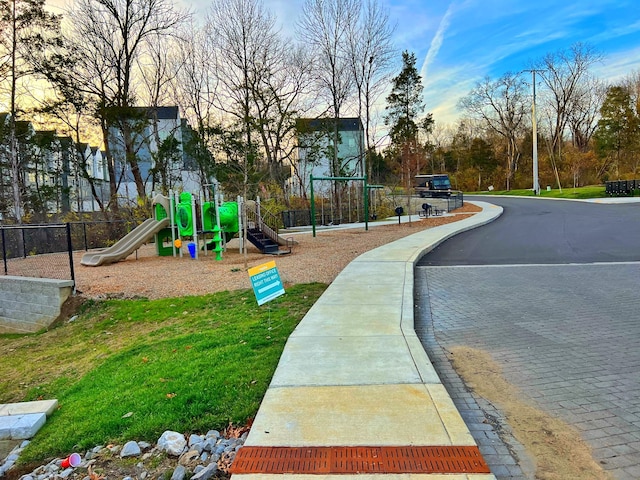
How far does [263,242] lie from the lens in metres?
14.4

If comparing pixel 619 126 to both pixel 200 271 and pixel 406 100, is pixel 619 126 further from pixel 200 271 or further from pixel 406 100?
pixel 200 271

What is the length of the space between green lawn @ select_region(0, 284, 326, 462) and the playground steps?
5640 millimetres

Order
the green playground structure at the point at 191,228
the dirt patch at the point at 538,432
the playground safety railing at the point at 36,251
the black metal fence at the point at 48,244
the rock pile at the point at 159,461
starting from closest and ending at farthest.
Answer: the dirt patch at the point at 538,432 < the rock pile at the point at 159,461 < the black metal fence at the point at 48,244 < the playground safety railing at the point at 36,251 < the green playground structure at the point at 191,228

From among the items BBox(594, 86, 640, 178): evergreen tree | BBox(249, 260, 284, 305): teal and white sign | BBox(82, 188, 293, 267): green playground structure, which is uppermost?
BBox(594, 86, 640, 178): evergreen tree

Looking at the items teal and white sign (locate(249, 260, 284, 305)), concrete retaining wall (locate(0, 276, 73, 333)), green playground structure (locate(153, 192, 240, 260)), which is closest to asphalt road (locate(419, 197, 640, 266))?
teal and white sign (locate(249, 260, 284, 305))

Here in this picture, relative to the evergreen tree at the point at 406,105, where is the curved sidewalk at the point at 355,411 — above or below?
below

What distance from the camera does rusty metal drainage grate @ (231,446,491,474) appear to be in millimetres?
2514

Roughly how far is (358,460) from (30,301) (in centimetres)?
961

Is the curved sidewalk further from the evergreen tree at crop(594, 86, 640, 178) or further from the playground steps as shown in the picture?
the evergreen tree at crop(594, 86, 640, 178)

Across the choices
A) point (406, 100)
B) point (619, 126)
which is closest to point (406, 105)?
point (406, 100)

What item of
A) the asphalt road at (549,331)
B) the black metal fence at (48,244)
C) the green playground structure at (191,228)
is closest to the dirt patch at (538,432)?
the asphalt road at (549,331)

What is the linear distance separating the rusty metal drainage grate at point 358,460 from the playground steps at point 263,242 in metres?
11.2

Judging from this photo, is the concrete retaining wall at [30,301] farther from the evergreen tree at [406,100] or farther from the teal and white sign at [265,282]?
the evergreen tree at [406,100]

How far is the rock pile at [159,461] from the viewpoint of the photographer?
9.29ft
